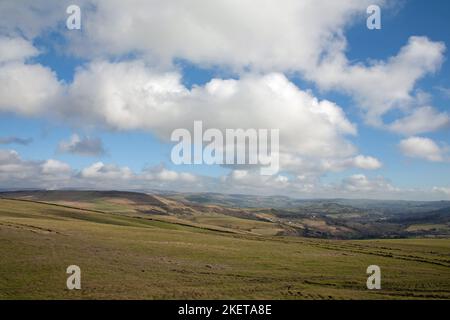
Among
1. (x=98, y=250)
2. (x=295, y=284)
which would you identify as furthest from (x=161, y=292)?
(x=98, y=250)

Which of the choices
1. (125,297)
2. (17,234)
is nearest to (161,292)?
(125,297)

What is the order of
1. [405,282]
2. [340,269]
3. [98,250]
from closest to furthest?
[405,282]
[340,269]
[98,250]
